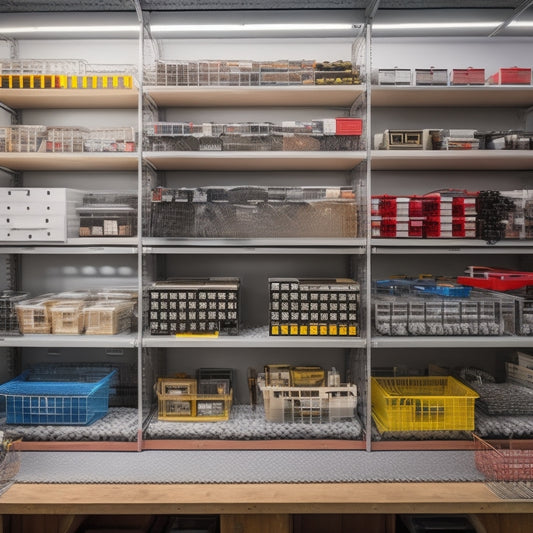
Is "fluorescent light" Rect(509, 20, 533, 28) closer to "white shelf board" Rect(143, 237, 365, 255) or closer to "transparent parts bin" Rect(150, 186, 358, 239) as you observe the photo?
"transparent parts bin" Rect(150, 186, 358, 239)

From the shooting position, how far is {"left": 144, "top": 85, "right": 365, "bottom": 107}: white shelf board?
9.89ft

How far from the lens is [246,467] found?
8.80 ft

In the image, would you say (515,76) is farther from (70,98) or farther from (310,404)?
(70,98)

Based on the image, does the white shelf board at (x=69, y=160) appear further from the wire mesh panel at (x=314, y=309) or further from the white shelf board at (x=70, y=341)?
the wire mesh panel at (x=314, y=309)

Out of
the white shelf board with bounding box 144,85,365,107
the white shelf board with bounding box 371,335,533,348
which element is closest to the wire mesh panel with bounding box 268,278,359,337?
the white shelf board with bounding box 371,335,533,348

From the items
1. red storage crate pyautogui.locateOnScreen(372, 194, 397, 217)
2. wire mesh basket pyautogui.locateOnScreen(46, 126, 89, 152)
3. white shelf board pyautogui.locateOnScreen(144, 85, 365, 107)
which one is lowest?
red storage crate pyautogui.locateOnScreen(372, 194, 397, 217)

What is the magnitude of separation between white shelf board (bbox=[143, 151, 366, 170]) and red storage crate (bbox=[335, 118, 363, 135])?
0.15 metres

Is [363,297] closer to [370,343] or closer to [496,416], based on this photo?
[370,343]

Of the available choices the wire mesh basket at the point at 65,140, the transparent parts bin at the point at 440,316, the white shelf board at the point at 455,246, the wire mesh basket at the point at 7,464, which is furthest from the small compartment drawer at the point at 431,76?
the wire mesh basket at the point at 7,464

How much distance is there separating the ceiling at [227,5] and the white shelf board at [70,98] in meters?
0.57

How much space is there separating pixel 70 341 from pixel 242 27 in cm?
250

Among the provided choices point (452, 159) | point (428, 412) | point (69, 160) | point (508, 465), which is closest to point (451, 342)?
point (428, 412)

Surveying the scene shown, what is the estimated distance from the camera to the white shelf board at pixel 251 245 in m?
3.00

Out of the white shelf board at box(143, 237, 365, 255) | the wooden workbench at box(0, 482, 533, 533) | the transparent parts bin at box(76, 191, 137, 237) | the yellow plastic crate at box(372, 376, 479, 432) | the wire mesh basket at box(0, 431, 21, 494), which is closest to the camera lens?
the wooden workbench at box(0, 482, 533, 533)
